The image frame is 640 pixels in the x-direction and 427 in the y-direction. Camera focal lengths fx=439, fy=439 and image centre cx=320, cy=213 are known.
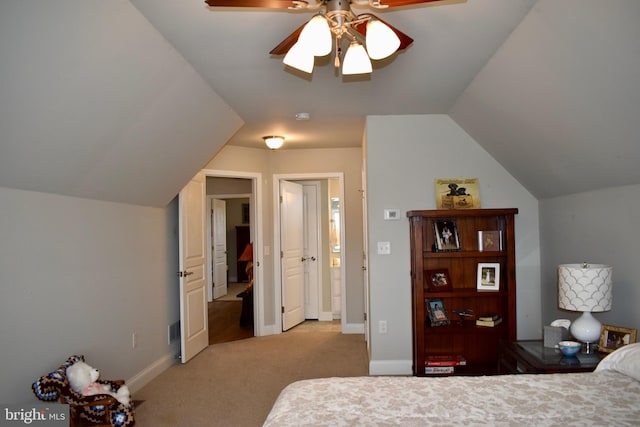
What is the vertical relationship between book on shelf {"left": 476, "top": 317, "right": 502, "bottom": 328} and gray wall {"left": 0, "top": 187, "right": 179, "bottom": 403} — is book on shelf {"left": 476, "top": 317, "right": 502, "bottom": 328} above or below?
below

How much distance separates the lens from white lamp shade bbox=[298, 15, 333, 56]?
179cm

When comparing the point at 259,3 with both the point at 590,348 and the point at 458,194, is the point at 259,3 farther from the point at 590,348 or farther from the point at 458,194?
the point at 458,194

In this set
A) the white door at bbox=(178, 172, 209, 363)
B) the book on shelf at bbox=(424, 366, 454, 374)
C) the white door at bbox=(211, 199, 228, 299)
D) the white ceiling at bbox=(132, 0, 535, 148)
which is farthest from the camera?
the white door at bbox=(211, 199, 228, 299)

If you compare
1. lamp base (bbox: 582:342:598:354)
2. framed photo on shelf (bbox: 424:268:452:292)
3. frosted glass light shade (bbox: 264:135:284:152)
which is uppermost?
frosted glass light shade (bbox: 264:135:284:152)

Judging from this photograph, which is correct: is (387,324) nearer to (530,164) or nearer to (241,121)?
(530,164)

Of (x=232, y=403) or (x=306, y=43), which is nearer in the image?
(x=306, y=43)

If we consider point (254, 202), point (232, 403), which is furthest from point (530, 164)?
point (254, 202)

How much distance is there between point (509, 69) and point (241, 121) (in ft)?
8.25

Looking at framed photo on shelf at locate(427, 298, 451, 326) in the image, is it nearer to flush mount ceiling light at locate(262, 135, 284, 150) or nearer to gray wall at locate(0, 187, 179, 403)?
flush mount ceiling light at locate(262, 135, 284, 150)

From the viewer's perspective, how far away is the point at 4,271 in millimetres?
2271

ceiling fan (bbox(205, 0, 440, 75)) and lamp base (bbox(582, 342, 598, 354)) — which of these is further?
lamp base (bbox(582, 342, 598, 354))

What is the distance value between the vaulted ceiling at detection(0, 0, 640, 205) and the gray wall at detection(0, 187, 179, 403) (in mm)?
201

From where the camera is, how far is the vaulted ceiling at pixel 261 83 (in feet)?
6.38

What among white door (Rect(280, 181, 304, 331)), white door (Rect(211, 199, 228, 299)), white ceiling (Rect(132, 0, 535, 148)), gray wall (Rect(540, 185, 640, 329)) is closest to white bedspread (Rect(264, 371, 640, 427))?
gray wall (Rect(540, 185, 640, 329))
